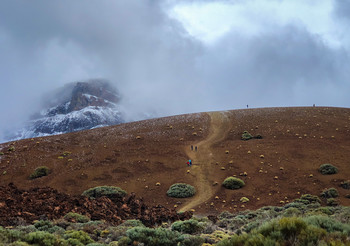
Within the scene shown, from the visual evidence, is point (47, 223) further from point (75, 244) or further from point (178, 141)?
point (178, 141)

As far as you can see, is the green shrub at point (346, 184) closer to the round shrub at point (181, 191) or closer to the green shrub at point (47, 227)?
the round shrub at point (181, 191)

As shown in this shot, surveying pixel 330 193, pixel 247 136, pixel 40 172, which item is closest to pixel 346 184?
pixel 330 193

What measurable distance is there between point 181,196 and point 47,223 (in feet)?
41.9

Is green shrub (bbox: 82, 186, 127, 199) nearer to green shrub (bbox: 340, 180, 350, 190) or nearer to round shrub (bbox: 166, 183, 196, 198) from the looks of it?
round shrub (bbox: 166, 183, 196, 198)

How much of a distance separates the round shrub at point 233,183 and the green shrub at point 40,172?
1723cm

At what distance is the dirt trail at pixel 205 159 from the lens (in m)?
22.9

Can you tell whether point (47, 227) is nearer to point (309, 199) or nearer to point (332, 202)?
point (309, 199)

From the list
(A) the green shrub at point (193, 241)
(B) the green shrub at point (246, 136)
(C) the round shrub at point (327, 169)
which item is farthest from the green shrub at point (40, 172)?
(C) the round shrub at point (327, 169)

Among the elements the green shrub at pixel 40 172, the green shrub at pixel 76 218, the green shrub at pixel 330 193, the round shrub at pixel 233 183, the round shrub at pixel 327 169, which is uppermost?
the green shrub at pixel 40 172

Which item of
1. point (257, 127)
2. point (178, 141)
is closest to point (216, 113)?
point (257, 127)

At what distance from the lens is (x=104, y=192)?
22375 mm

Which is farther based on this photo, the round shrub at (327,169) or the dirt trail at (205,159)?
the round shrub at (327,169)

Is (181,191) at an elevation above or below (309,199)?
above

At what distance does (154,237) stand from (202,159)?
2159cm
